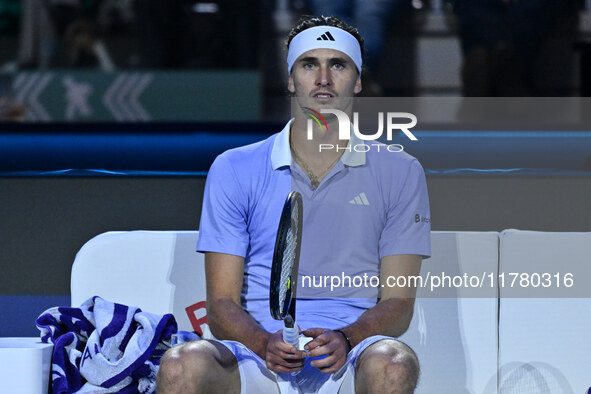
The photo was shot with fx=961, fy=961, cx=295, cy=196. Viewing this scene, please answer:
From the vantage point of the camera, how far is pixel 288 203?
68.4 inches

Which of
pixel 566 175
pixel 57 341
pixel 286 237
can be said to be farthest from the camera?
pixel 566 175

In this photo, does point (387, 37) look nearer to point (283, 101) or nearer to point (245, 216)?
point (283, 101)

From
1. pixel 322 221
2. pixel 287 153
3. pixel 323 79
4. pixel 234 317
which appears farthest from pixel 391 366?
pixel 323 79

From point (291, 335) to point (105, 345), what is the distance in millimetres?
523

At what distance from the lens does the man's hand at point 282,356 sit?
1.91 m

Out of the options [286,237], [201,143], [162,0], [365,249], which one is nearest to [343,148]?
[365,249]

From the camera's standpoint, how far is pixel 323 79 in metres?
2.36

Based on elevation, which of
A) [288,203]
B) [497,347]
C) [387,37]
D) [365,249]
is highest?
[387,37]

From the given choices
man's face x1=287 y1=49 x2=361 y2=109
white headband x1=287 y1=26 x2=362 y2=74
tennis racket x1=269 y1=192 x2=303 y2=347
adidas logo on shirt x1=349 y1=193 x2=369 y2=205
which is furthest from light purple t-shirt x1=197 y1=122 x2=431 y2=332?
tennis racket x1=269 y1=192 x2=303 y2=347

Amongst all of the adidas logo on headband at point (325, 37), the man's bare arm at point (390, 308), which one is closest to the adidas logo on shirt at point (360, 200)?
the man's bare arm at point (390, 308)

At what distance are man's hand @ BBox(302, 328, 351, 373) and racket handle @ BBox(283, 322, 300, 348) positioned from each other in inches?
2.4

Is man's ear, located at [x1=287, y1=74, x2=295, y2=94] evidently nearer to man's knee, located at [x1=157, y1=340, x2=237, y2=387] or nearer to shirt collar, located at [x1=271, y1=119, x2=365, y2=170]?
shirt collar, located at [x1=271, y1=119, x2=365, y2=170]

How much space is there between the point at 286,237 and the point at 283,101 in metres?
2.54

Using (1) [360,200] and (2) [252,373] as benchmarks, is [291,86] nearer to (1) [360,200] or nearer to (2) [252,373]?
(1) [360,200]
